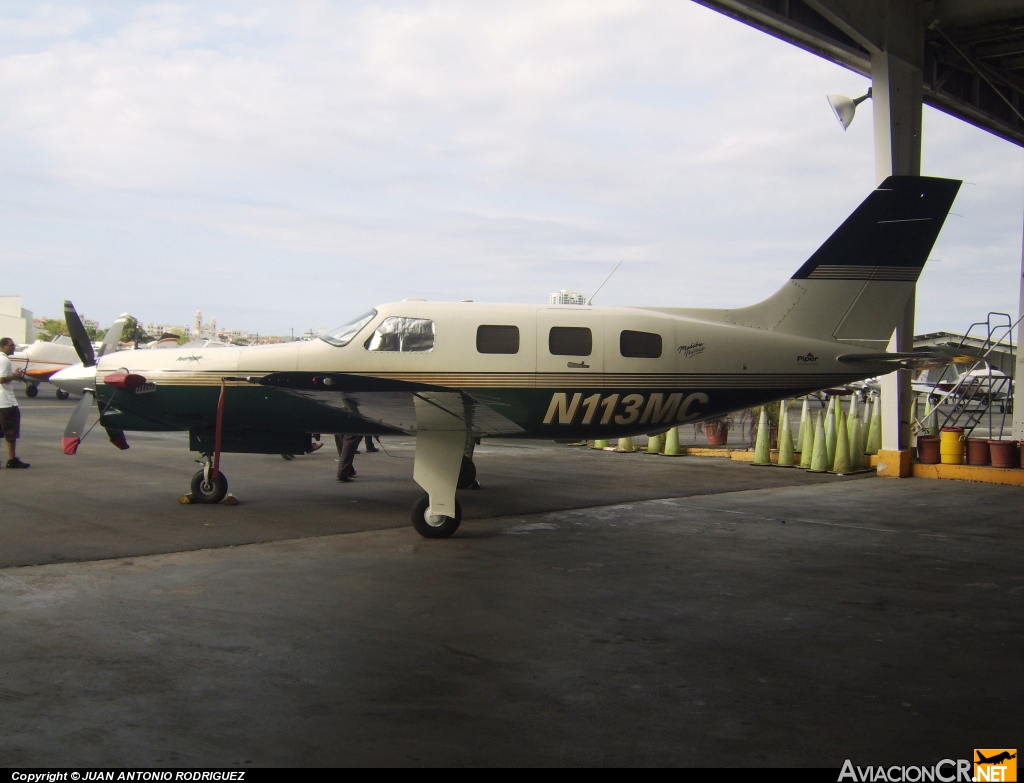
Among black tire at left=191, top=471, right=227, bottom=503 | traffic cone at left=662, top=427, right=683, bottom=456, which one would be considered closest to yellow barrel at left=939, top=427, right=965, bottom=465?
traffic cone at left=662, top=427, right=683, bottom=456

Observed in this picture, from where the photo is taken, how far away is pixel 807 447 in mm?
16266

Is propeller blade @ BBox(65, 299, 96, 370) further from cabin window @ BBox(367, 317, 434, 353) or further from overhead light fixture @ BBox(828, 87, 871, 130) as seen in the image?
overhead light fixture @ BBox(828, 87, 871, 130)

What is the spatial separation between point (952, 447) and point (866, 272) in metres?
6.15

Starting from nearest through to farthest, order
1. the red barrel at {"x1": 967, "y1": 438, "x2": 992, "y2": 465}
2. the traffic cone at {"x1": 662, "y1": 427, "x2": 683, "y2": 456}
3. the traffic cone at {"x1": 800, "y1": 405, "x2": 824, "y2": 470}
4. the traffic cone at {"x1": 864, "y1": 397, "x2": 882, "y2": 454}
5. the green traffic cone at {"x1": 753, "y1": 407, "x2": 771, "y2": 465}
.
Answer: the red barrel at {"x1": 967, "y1": 438, "x2": 992, "y2": 465} < the traffic cone at {"x1": 800, "y1": 405, "x2": 824, "y2": 470} < the green traffic cone at {"x1": 753, "y1": 407, "x2": 771, "y2": 465} < the traffic cone at {"x1": 864, "y1": 397, "x2": 882, "y2": 454} < the traffic cone at {"x1": 662, "y1": 427, "x2": 683, "y2": 456}

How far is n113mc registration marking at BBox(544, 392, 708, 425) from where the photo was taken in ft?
32.5

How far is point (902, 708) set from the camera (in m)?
4.19

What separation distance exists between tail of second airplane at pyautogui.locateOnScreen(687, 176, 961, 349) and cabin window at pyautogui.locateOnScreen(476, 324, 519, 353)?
2482mm

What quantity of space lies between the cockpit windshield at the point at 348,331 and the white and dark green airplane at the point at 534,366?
3 centimetres

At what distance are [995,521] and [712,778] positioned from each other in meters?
8.73

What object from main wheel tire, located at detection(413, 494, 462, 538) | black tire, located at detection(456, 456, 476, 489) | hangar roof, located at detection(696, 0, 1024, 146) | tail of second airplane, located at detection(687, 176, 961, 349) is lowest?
main wheel tire, located at detection(413, 494, 462, 538)

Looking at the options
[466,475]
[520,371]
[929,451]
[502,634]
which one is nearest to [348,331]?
[520,371]

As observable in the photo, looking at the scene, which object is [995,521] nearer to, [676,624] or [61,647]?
[676,624]

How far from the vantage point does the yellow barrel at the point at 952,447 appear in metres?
15.1

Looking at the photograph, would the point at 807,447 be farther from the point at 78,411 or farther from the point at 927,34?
the point at 78,411
